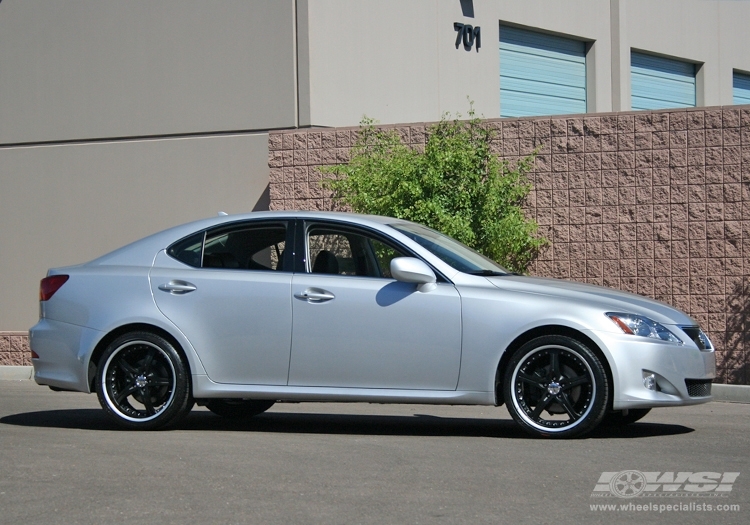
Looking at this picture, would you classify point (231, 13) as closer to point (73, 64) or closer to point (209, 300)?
point (73, 64)

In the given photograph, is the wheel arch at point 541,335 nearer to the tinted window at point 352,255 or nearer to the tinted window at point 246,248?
the tinted window at point 352,255

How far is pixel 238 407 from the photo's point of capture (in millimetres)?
9555

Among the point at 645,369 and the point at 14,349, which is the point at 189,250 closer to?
the point at 645,369

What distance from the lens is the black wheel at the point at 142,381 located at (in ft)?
27.7

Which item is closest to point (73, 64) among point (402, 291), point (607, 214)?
point (607, 214)

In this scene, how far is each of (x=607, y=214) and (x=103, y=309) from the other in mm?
7334

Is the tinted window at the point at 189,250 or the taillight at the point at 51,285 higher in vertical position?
the tinted window at the point at 189,250

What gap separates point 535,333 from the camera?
25.9 ft

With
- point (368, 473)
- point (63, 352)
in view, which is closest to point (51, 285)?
point (63, 352)

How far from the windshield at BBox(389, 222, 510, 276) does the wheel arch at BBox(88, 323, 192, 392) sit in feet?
6.02

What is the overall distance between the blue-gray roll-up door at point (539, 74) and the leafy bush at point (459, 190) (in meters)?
5.54

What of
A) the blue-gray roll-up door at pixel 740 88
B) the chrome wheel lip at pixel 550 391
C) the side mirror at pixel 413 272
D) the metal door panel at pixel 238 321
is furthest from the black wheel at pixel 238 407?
the blue-gray roll-up door at pixel 740 88

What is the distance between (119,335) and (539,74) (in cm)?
1340

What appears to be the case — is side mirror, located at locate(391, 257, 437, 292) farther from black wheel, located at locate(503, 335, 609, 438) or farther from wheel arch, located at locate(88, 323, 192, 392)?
wheel arch, located at locate(88, 323, 192, 392)
